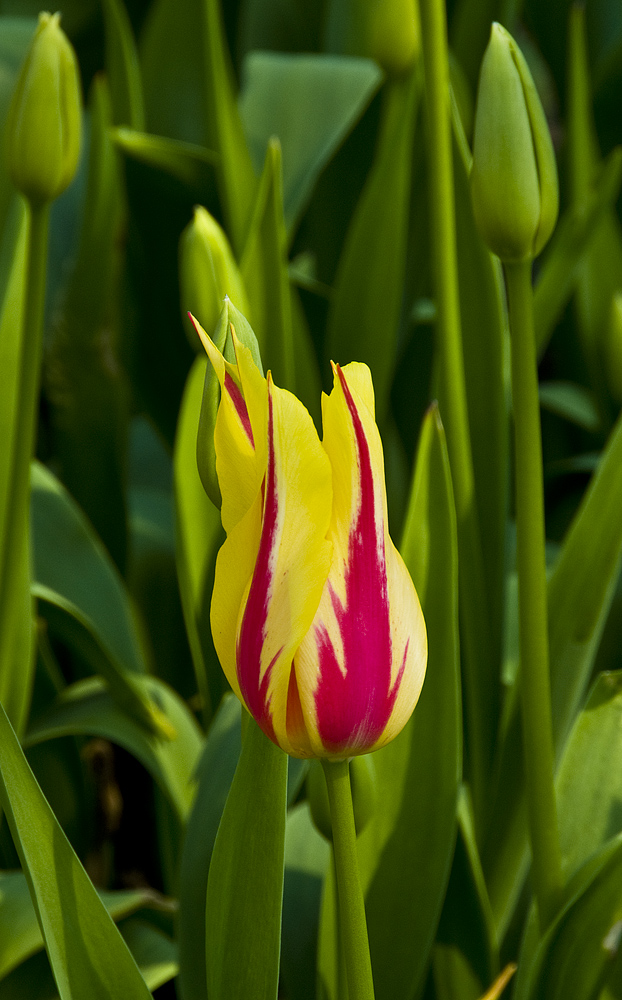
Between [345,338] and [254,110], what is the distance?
1.00 feet

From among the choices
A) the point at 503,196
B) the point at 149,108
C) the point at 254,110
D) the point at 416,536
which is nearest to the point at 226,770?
the point at 416,536

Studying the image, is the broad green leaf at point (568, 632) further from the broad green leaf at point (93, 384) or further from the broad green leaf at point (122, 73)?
the broad green leaf at point (122, 73)

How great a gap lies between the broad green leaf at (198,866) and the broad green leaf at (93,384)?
445mm

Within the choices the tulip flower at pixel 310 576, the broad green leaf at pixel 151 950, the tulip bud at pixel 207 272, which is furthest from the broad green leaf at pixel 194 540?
the tulip flower at pixel 310 576

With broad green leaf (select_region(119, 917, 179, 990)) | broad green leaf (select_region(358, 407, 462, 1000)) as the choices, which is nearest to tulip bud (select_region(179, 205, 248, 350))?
broad green leaf (select_region(358, 407, 462, 1000))

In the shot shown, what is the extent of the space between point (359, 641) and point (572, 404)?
0.77 meters

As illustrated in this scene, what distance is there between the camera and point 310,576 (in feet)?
1.01

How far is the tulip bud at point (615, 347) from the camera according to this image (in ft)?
3.07

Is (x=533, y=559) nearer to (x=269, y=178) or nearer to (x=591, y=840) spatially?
(x=591, y=840)

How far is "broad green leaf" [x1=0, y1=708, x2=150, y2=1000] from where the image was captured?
1.31 ft

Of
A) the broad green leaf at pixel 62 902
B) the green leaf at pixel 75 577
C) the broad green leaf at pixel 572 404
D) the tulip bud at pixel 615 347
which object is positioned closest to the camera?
the broad green leaf at pixel 62 902

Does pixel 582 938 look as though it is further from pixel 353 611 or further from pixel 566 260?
pixel 566 260

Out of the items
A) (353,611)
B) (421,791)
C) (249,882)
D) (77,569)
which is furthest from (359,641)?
(77,569)

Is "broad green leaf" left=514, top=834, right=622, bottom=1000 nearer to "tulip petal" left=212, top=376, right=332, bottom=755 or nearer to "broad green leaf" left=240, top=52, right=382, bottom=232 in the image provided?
"tulip petal" left=212, top=376, right=332, bottom=755
